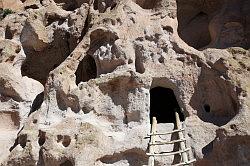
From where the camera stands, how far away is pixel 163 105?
10164mm

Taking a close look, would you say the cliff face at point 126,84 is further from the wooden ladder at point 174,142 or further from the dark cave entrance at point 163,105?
the wooden ladder at point 174,142

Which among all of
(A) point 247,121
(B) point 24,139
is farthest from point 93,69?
(A) point 247,121

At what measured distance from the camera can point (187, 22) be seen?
35.2 ft

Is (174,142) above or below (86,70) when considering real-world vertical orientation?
below

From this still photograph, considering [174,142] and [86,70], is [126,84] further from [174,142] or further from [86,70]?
[86,70]

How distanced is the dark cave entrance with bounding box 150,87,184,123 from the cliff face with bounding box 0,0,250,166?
0.02 metres

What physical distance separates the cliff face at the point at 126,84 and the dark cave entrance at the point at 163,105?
0.9 inches

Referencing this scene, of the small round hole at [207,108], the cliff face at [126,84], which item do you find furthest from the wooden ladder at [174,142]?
the small round hole at [207,108]

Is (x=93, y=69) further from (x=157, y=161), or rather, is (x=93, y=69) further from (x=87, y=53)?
(x=157, y=161)

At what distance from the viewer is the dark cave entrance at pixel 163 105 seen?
991 centimetres

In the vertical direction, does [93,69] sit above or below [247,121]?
above

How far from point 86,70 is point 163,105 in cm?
178

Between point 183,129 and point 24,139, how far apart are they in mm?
2724

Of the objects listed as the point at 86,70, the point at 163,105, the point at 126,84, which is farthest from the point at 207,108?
the point at 86,70
